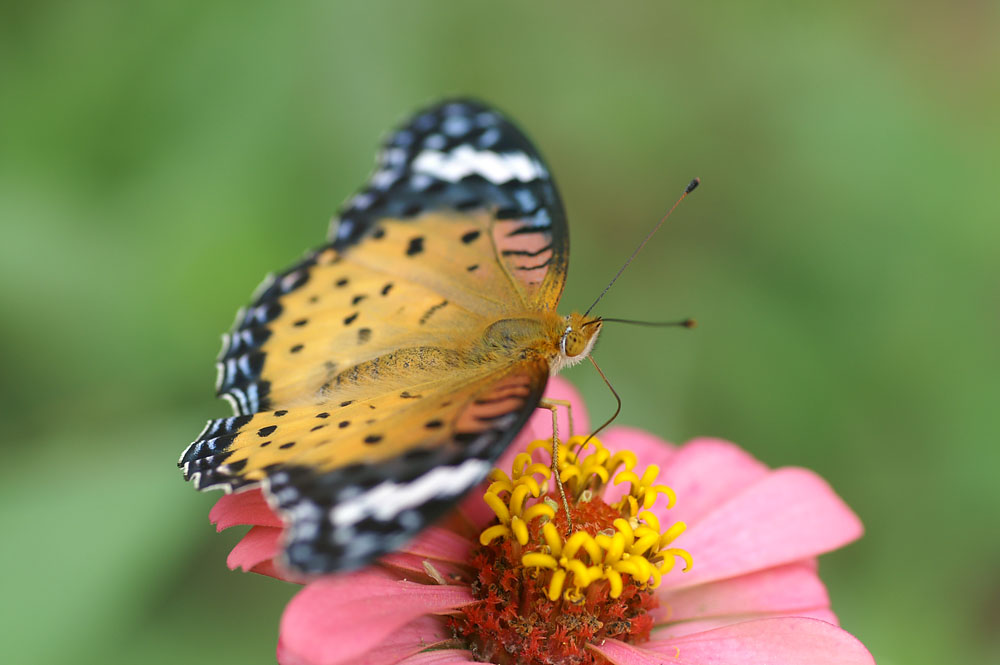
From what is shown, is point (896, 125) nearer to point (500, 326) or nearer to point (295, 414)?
point (500, 326)

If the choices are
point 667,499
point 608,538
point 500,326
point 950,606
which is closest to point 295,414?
point 500,326

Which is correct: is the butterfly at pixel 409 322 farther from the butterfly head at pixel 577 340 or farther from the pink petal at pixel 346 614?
the pink petal at pixel 346 614

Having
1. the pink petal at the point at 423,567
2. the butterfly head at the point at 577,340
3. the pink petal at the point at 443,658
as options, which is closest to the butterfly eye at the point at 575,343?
the butterfly head at the point at 577,340

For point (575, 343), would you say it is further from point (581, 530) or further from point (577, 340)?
point (581, 530)

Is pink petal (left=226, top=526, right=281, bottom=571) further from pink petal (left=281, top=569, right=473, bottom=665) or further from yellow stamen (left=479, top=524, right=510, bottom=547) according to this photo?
yellow stamen (left=479, top=524, right=510, bottom=547)

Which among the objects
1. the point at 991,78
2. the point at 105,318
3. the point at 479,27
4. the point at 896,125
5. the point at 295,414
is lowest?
the point at 105,318

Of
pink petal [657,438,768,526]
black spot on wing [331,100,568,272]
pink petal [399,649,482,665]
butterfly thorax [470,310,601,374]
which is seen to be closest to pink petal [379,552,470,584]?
pink petal [399,649,482,665]
